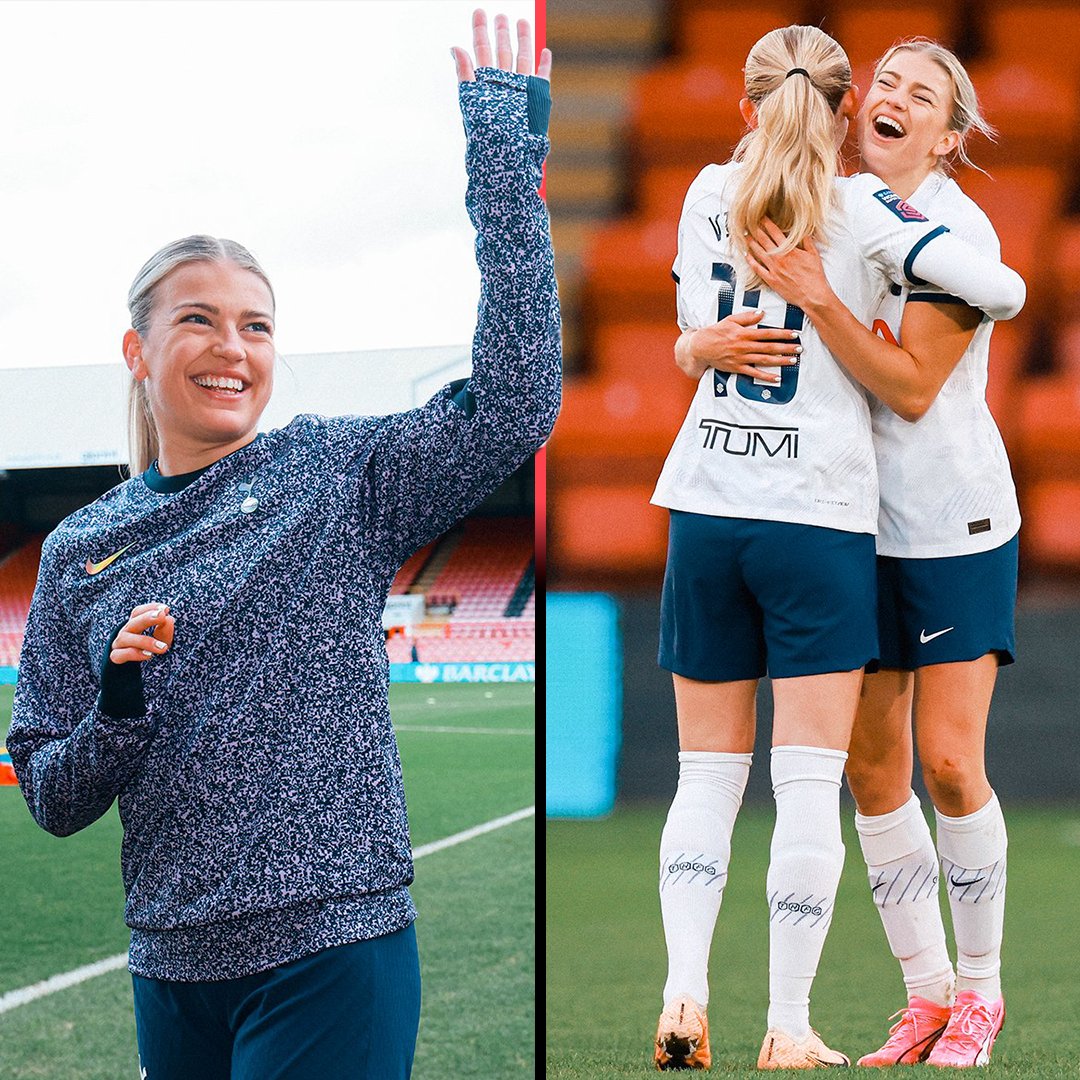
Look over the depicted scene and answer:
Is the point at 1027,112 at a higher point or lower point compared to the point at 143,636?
higher

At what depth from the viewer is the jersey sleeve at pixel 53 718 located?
101cm

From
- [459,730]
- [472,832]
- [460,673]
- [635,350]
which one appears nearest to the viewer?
[635,350]

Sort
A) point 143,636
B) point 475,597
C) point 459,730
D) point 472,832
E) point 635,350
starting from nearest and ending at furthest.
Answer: point 143,636, point 635,350, point 472,832, point 459,730, point 475,597

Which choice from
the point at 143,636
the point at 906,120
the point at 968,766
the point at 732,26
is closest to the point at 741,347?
the point at 906,120

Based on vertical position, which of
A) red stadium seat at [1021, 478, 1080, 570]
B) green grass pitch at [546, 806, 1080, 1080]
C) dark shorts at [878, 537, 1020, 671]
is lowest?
green grass pitch at [546, 806, 1080, 1080]

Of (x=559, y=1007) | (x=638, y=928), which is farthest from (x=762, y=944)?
(x=559, y=1007)

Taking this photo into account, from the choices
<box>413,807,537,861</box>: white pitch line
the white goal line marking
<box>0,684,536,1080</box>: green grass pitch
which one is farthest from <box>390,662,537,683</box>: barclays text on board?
the white goal line marking

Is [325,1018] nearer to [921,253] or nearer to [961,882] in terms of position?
[961,882]

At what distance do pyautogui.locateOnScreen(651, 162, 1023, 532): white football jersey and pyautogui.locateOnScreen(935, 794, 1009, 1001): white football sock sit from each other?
1.23ft

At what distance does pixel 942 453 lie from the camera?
1492 millimetres

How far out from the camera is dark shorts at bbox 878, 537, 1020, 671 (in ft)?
4.86

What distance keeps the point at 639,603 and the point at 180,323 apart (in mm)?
741

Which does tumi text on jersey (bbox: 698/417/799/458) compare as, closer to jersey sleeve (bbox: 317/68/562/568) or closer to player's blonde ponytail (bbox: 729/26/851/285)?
player's blonde ponytail (bbox: 729/26/851/285)

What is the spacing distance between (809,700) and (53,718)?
0.82m
